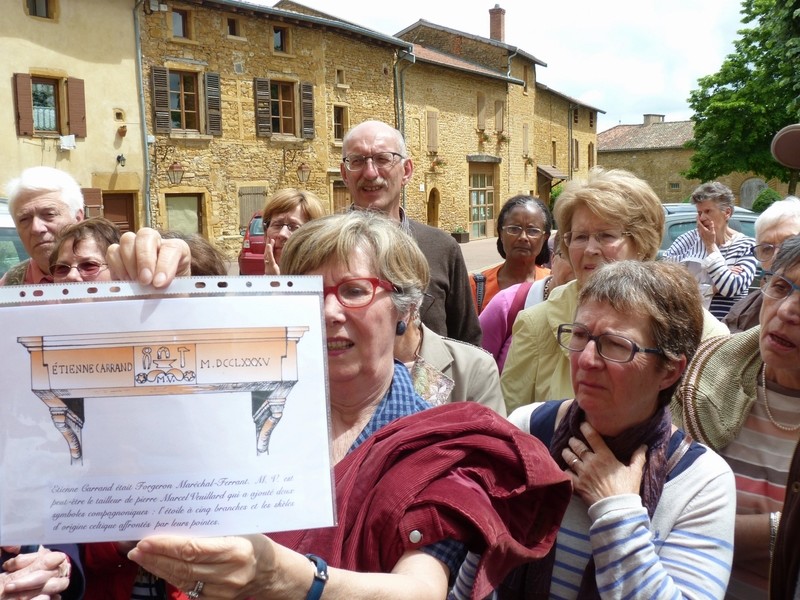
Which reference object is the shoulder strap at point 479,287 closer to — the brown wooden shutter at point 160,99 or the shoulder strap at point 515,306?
the shoulder strap at point 515,306

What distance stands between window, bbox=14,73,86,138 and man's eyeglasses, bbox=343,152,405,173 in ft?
54.1

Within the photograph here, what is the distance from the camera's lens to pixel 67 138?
59.6 feet

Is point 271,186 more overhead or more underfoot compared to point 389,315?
more overhead

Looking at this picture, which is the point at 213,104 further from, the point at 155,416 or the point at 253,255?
the point at 155,416

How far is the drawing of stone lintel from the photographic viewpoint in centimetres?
126

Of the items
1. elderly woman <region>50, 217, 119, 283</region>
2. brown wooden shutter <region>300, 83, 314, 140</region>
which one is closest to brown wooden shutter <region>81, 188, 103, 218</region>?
brown wooden shutter <region>300, 83, 314, 140</region>

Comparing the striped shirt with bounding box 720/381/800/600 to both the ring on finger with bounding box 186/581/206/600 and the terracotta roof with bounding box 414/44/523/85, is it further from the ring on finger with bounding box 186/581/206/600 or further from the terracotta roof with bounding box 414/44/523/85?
the terracotta roof with bounding box 414/44/523/85

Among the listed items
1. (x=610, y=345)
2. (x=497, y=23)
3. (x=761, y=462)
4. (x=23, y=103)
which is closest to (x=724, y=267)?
(x=761, y=462)

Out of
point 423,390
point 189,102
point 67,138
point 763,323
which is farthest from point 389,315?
point 189,102

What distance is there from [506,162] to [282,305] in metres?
34.7

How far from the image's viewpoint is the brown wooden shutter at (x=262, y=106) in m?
22.7

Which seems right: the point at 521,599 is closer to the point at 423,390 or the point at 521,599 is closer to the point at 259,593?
the point at 423,390

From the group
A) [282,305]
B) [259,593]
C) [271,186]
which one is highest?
[271,186]

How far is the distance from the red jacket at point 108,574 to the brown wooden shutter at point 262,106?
22179 millimetres
